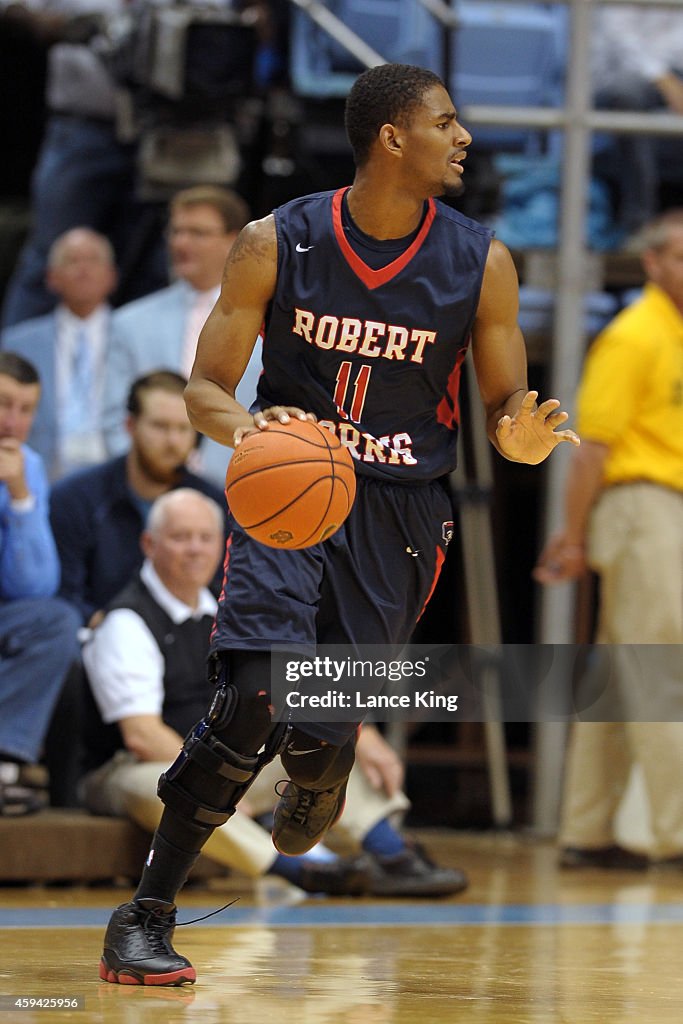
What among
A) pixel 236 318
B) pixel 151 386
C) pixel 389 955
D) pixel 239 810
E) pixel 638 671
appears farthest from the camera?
pixel 638 671

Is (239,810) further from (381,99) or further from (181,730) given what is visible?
(381,99)

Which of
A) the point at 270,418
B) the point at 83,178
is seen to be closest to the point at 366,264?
the point at 270,418

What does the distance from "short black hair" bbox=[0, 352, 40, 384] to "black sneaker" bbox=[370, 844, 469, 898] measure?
2.27m

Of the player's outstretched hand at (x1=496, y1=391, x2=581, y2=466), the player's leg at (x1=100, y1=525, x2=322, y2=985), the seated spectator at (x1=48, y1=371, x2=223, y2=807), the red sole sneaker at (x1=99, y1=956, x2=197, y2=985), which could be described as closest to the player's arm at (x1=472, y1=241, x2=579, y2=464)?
the player's outstretched hand at (x1=496, y1=391, x2=581, y2=466)

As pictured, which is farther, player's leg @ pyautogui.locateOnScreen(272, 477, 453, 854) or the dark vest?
the dark vest

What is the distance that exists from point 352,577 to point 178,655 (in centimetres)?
228

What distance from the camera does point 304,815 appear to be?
404cm

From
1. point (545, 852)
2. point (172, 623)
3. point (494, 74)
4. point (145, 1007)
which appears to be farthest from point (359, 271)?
point (494, 74)

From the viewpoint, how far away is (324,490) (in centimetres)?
346

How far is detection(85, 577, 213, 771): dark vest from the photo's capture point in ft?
20.0

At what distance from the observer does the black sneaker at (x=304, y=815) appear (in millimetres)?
4027

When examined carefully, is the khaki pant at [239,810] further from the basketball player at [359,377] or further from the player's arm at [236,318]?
the player's arm at [236,318]

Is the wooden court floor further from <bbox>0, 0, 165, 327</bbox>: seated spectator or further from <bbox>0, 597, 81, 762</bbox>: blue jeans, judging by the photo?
<bbox>0, 0, 165, 327</bbox>: seated spectator

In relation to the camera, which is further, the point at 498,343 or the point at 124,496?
the point at 124,496
